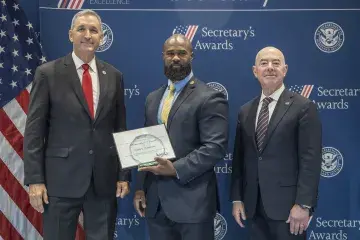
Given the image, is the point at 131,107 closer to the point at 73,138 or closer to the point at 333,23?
the point at 73,138

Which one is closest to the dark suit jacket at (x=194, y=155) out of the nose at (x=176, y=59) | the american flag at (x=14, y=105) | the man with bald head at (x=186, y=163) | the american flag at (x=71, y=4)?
the man with bald head at (x=186, y=163)

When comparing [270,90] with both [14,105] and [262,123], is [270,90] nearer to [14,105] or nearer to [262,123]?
[262,123]

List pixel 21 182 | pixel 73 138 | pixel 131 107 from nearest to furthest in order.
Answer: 1. pixel 73 138
2. pixel 21 182
3. pixel 131 107

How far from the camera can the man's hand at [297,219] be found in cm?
287

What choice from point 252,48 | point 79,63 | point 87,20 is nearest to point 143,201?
point 79,63

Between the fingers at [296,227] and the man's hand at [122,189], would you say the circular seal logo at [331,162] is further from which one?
the man's hand at [122,189]

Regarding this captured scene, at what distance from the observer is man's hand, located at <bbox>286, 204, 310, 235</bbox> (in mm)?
2867

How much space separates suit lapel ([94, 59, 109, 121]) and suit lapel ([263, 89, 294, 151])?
1.09 m

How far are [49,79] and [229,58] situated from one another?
1693 mm

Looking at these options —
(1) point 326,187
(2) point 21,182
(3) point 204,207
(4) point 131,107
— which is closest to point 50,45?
(4) point 131,107

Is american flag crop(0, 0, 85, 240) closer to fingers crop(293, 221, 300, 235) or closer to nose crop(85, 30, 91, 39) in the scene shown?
nose crop(85, 30, 91, 39)

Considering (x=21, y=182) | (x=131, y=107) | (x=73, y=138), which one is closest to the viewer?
(x=73, y=138)

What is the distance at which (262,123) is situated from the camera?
3.08 m

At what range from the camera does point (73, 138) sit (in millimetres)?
2840
